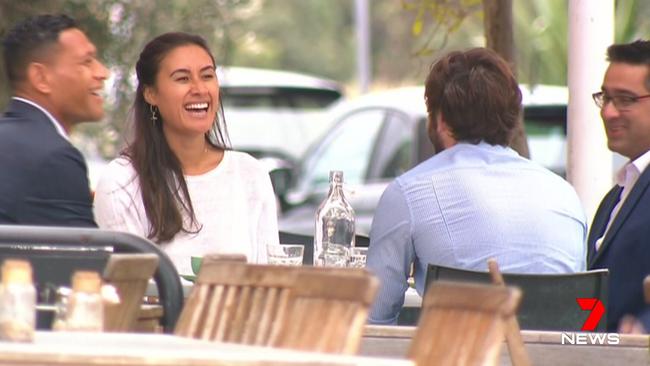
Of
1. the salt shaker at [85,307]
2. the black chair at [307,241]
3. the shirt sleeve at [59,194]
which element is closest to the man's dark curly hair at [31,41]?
the shirt sleeve at [59,194]

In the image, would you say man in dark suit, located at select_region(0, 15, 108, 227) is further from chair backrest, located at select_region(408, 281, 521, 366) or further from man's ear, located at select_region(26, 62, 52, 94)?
chair backrest, located at select_region(408, 281, 521, 366)

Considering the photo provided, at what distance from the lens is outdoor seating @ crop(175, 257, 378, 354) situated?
312 cm

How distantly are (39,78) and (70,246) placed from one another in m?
1.08

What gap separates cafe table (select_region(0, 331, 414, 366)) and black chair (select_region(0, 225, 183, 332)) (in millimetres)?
806

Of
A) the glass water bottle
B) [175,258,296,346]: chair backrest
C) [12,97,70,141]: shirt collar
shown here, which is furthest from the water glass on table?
[175,258,296,346]: chair backrest

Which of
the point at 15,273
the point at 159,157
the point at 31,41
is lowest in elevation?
the point at 159,157

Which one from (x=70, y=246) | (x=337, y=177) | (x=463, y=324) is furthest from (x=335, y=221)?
(x=463, y=324)

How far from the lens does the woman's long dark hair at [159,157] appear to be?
19.0 feet

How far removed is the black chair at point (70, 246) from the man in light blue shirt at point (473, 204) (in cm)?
121

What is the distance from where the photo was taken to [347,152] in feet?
40.0

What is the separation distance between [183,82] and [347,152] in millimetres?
6033

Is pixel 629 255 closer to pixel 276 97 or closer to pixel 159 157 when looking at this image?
pixel 159 157

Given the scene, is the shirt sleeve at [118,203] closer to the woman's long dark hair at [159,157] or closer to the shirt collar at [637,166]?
the woman's long dark hair at [159,157]

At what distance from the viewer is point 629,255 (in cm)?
529
